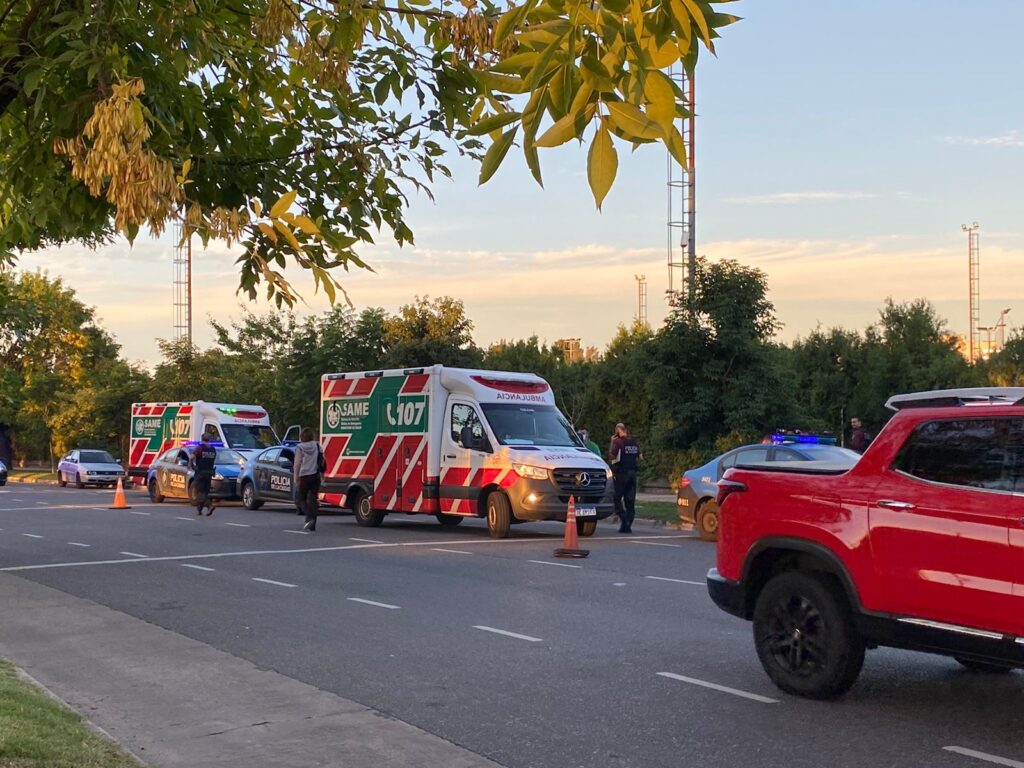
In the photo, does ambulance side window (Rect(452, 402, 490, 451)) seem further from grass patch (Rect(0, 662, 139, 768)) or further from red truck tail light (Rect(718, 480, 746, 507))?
grass patch (Rect(0, 662, 139, 768))

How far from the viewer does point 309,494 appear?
2141 centimetres

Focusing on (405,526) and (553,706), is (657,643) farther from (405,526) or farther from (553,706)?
(405,526)

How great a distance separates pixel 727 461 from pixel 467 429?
4535 millimetres

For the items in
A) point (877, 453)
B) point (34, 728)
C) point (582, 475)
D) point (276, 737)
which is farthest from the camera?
point (582, 475)

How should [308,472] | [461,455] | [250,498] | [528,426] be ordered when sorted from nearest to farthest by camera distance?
[461,455] < [528,426] < [308,472] < [250,498]

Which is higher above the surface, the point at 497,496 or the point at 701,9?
the point at 701,9

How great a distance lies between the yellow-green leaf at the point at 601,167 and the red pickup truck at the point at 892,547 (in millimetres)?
4189

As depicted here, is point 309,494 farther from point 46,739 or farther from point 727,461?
point 46,739

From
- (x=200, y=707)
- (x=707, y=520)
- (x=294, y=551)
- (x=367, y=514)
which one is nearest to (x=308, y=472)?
(x=367, y=514)

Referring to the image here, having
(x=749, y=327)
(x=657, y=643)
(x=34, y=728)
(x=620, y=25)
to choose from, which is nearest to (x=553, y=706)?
(x=657, y=643)

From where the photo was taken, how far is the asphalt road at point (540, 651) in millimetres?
6621

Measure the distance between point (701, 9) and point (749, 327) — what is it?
26.1m

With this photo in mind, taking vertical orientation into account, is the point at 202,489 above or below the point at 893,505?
below

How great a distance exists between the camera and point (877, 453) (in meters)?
7.24
